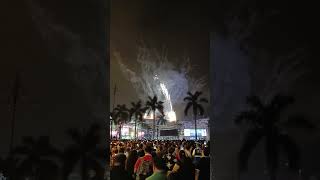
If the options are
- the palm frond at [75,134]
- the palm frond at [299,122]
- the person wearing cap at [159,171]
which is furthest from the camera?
the palm frond at [299,122]

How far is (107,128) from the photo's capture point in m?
8.36

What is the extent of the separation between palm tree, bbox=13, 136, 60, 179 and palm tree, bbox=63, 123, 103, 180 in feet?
0.67

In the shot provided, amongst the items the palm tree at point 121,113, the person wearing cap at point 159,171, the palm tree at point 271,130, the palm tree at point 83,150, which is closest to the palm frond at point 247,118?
the palm tree at point 271,130

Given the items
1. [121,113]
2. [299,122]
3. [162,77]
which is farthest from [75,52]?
[121,113]

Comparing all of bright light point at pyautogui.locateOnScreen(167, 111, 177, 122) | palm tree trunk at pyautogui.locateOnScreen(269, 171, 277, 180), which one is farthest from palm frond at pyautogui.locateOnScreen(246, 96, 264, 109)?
bright light point at pyautogui.locateOnScreen(167, 111, 177, 122)

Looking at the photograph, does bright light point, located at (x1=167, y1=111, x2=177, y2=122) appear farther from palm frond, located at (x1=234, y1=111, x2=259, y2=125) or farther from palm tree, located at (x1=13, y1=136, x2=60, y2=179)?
palm tree, located at (x1=13, y1=136, x2=60, y2=179)

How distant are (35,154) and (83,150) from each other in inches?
30.0

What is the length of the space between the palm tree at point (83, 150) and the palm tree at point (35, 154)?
20cm

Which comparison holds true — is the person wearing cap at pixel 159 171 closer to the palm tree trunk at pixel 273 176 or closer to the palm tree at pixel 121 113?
the palm tree trunk at pixel 273 176

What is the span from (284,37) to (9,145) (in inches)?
178

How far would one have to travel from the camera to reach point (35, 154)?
7.70 meters

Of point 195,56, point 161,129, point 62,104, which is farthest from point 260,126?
point 161,129

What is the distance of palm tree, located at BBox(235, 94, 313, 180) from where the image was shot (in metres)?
8.35

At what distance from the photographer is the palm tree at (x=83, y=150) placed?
7.99m
